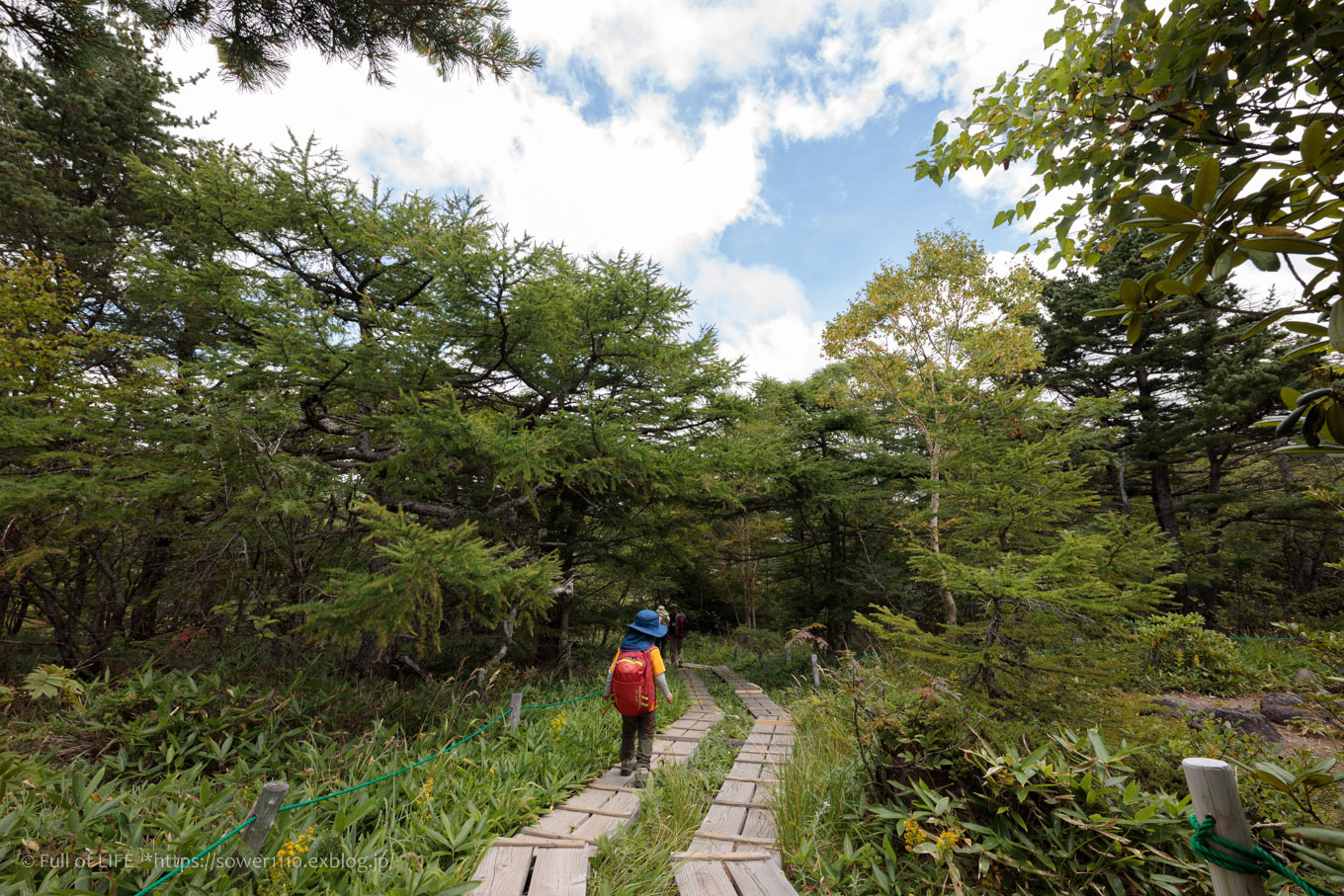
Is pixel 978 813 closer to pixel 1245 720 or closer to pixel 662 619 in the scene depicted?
pixel 1245 720

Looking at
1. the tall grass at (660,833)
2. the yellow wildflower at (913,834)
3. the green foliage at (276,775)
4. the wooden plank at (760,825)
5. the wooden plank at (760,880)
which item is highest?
the yellow wildflower at (913,834)

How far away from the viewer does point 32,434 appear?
211 inches

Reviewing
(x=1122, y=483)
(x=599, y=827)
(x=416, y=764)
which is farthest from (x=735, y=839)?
(x=1122, y=483)

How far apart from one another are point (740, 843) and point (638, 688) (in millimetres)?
1515

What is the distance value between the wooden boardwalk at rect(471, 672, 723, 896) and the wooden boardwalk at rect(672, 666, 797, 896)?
625 mm

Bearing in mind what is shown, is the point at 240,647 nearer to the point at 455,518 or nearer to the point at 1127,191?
the point at 455,518

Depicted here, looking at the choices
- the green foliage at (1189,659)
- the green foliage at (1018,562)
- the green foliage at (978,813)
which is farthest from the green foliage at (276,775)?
the green foliage at (1189,659)

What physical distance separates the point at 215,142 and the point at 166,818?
1244 centimetres

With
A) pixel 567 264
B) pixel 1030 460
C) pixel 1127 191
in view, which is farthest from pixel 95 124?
pixel 1030 460

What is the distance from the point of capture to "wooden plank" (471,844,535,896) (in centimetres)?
283

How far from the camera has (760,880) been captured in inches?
115

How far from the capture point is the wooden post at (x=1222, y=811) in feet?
4.97

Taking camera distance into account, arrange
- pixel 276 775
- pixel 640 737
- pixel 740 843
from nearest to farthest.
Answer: pixel 740 843
pixel 276 775
pixel 640 737

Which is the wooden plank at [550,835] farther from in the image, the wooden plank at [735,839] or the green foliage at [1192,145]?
the green foliage at [1192,145]
